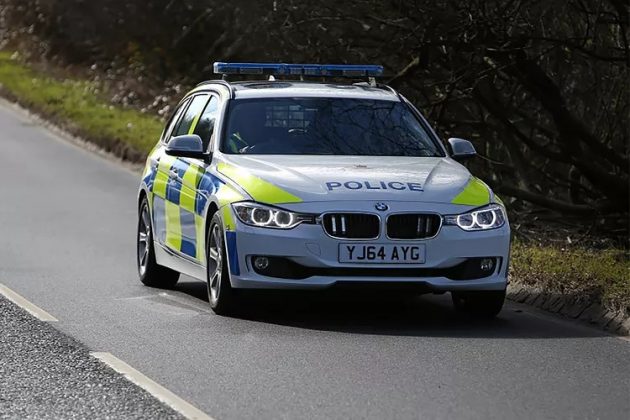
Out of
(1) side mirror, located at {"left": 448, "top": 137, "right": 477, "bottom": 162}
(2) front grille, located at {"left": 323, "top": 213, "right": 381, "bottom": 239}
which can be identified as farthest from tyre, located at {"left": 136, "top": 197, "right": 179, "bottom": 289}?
A: (2) front grille, located at {"left": 323, "top": 213, "right": 381, "bottom": 239}

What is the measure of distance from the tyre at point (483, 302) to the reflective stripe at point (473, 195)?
589mm

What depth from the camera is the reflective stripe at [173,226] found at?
13258 mm

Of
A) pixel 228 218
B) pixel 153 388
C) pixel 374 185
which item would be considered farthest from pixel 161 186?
pixel 153 388

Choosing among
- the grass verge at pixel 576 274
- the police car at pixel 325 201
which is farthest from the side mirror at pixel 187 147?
the grass verge at pixel 576 274

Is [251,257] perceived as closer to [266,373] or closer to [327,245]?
[327,245]

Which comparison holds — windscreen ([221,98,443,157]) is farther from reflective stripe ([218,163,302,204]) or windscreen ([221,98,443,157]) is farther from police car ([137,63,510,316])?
reflective stripe ([218,163,302,204])

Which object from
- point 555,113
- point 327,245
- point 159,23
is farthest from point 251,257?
point 159,23

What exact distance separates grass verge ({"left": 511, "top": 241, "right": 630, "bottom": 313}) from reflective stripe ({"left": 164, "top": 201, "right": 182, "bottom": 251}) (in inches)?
93.4

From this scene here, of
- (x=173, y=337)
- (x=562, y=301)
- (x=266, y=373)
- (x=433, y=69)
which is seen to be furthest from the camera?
(x=433, y=69)

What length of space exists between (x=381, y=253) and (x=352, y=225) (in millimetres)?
245

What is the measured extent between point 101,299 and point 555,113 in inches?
251

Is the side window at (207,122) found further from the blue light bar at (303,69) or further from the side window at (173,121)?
the side window at (173,121)

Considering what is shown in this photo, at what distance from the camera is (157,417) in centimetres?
817

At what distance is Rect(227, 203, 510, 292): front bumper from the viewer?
11398 millimetres
